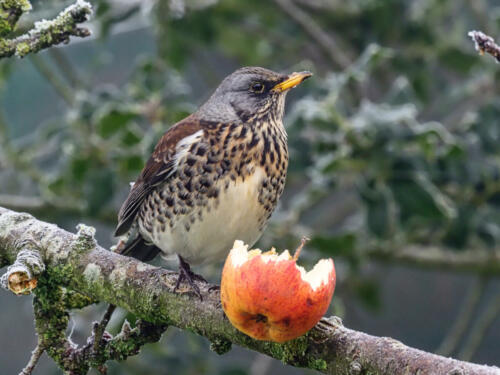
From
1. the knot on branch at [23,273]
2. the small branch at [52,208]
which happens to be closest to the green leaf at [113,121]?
the small branch at [52,208]

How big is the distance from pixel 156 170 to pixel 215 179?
22 centimetres

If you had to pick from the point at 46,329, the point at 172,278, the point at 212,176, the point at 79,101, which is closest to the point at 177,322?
the point at 172,278

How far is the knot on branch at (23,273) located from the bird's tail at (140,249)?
2.62 ft

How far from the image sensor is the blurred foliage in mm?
2549

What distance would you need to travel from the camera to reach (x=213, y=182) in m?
2.03

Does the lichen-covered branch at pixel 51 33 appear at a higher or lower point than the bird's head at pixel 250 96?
higher

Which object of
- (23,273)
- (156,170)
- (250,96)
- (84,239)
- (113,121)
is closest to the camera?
(23,273)

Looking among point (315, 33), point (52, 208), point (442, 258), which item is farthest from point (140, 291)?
point (315, 33)

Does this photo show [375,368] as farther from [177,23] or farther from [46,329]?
[177,23]

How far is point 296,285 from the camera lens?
1.33 m

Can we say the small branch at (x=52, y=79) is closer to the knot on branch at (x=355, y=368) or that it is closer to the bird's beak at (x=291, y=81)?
the bird's beak at (x=291, y=81)

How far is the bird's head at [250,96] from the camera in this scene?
7.38 ft

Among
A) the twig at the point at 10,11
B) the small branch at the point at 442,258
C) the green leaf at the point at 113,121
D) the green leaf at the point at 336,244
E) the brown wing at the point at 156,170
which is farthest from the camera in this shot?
the small branch at the point at 442,258

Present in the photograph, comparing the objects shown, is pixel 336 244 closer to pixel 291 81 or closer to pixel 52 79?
pixel 291 81
